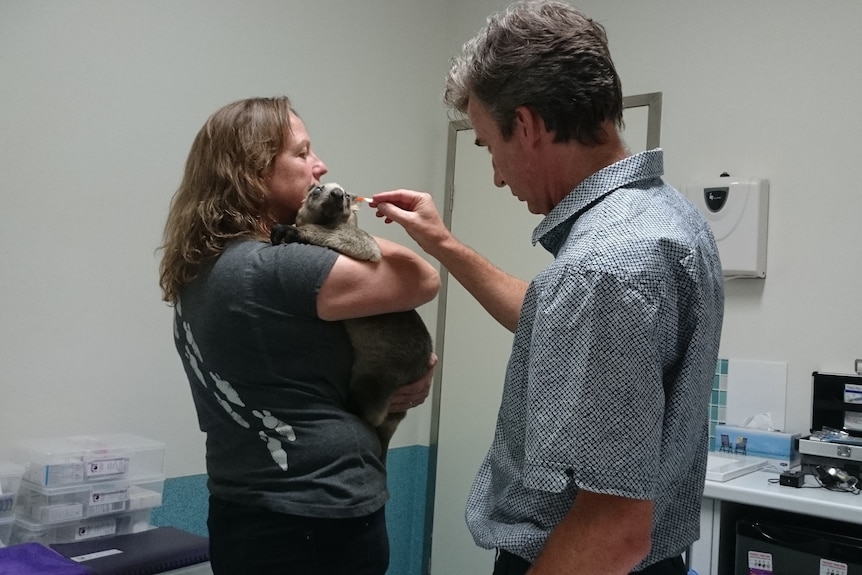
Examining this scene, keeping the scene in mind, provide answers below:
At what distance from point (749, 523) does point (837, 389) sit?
2.18 ft

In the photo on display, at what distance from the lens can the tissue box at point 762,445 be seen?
7.72 feet

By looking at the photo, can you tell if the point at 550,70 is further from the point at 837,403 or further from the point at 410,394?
the point at 837,403

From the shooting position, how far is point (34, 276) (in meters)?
1.98

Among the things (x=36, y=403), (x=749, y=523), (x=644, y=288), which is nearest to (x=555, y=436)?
(x=644, y=288)

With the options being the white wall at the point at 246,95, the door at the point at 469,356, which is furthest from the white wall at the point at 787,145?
the door at the point at 469,356

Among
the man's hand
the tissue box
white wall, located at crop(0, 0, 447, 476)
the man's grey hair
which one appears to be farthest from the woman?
the tissue box

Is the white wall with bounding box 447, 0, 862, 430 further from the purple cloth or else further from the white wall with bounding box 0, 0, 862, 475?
the purple cloth

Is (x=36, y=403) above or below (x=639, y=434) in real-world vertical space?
below

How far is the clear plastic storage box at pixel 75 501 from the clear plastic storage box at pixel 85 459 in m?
0.02

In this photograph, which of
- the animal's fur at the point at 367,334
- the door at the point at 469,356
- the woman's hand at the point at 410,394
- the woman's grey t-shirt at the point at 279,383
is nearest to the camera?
the woman's grey t-shirt at the point at 279,383

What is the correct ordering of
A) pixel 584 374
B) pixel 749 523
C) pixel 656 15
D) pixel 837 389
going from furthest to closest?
pixel 656 15
pixel 837 389
pixel 749 523
pixel 584 374

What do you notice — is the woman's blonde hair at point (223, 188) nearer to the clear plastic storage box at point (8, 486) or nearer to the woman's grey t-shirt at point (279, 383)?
the woman's grey t-shirt at point (279, 383)

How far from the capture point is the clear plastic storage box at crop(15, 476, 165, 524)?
1725mm

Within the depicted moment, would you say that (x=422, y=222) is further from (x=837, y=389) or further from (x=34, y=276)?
(x=837, y=389)
